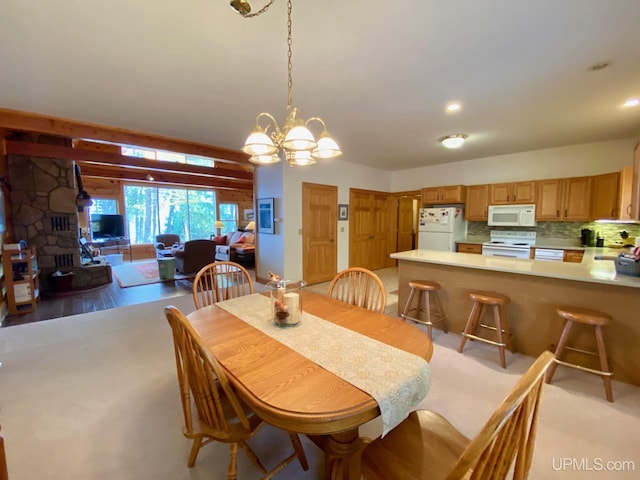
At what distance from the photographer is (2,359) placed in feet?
8.27

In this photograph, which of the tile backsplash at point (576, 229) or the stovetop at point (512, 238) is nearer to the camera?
the tile backsplash at point (576, 229)

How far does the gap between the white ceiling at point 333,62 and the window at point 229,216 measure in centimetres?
677

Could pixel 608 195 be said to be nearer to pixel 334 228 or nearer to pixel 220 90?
pixel 334 228

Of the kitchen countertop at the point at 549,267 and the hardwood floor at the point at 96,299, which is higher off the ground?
the kitchen countertop at the point at 549,267

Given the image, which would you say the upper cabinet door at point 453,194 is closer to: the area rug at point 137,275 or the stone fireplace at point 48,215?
the area rug at point 137,275

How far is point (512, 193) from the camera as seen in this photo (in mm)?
4863

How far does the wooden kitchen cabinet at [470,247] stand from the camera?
5078 millimetres

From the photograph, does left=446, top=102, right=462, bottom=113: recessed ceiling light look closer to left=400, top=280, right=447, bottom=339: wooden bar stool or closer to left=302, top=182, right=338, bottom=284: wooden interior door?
left=400, top=280, right=447, bottom=339: wooden bar stool

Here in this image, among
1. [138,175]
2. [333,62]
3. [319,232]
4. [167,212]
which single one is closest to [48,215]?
[138,175]

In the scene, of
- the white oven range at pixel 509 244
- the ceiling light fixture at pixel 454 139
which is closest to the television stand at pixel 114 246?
the ceiling light fixture at pixel 454 139

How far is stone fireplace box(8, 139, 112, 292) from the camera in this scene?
4680 mm

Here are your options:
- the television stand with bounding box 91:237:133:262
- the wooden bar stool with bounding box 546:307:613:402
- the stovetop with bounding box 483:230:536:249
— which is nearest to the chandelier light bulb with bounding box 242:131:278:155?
the wooden bar stool with bounding box 546:307:613:402

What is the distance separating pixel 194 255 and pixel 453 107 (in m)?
5.15

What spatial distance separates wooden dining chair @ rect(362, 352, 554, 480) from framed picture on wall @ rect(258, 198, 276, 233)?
4.17 meters
